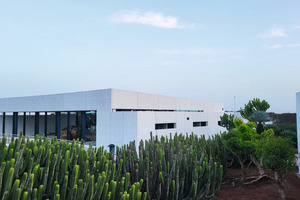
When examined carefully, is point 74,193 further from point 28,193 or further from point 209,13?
point 209,13

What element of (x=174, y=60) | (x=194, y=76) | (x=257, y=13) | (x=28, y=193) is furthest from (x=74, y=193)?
(x=194, y=76)

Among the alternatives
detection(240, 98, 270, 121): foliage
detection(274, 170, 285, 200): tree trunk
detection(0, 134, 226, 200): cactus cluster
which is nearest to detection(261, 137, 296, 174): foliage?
detection(274, 170, 285, 200): tree trunk

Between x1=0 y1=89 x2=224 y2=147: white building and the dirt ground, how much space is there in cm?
625

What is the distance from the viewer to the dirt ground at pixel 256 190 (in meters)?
6.19

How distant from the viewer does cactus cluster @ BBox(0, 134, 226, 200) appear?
3313 millimetres

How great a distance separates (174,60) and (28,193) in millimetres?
14950

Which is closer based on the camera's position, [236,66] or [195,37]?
[195,37]

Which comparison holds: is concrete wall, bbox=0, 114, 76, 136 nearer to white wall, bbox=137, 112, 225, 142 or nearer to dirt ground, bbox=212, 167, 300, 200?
Result: white wall, bbox=137, 112, 225, 142

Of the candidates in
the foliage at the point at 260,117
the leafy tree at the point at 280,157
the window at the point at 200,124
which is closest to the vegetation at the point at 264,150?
the leafy tree at the point at 280,157

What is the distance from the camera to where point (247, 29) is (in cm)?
1321

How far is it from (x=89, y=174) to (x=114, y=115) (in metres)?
9.62

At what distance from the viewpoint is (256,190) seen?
6770 millimetres

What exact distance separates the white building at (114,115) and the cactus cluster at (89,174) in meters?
5.58

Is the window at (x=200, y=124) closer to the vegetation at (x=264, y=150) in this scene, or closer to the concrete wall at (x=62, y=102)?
the concrete wall at (x=62, y=102)
